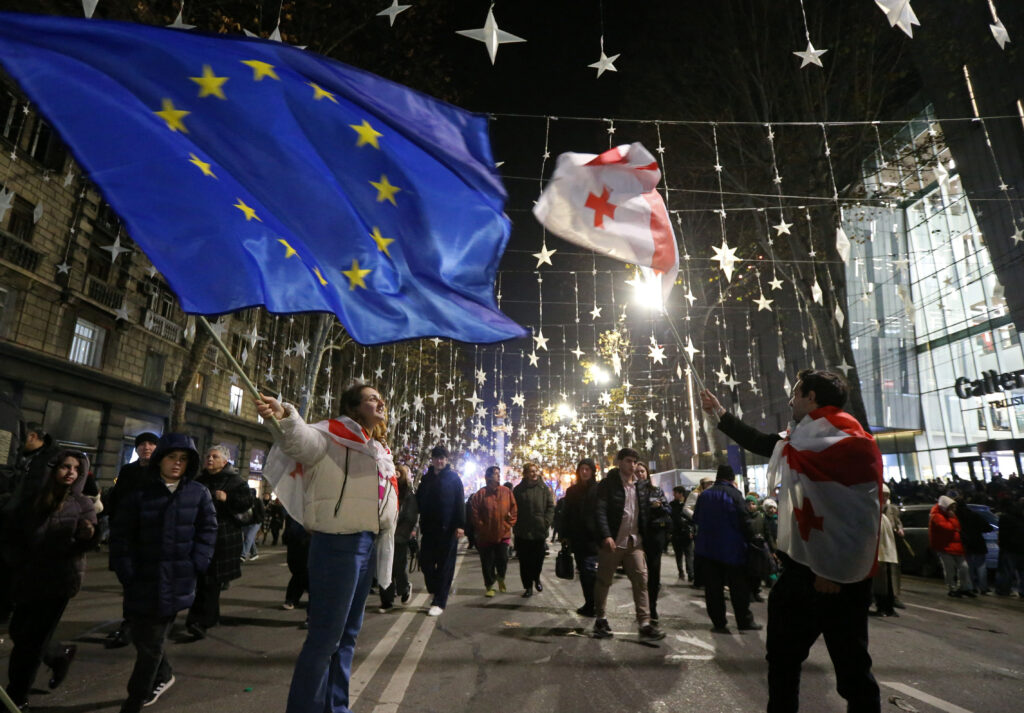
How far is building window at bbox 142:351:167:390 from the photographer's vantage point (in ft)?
75.9

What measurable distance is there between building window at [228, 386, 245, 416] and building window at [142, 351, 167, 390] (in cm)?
603

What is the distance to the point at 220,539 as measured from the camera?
616cm

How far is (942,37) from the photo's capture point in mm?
18766

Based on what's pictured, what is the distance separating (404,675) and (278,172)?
3.89 metres

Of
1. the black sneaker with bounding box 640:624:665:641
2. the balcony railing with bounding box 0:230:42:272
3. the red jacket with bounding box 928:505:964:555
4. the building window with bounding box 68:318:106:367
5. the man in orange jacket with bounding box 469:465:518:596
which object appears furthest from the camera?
the building window with bounding box 68:318:106:367

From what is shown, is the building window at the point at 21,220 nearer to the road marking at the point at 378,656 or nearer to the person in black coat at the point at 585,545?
the road marking at the point at 378,656

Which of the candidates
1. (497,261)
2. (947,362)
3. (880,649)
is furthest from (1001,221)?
(497,261)

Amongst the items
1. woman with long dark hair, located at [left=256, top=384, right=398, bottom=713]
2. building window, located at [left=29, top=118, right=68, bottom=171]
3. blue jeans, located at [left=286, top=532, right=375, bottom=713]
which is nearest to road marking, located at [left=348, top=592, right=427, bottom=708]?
blue jeans, located at [left=286, top=532, right=375, bottom=713]

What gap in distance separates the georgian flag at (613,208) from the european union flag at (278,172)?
2.47 feet

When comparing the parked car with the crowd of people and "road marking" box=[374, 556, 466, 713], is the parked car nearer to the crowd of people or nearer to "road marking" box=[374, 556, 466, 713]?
the crowd of people

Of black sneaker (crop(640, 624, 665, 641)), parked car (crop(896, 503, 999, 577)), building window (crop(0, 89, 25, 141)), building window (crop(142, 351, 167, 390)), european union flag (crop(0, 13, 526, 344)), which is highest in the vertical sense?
building window (crop(0, 89, 25, 141))

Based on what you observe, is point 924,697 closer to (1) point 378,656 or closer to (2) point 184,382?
(1) point 378,656

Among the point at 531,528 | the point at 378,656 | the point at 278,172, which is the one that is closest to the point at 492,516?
the point at 531,528

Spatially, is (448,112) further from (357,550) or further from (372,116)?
(357,550)
